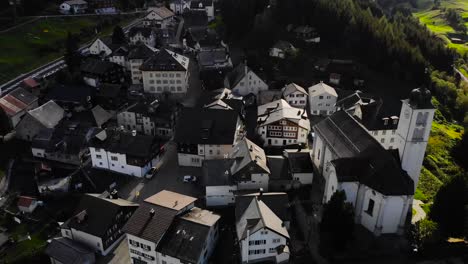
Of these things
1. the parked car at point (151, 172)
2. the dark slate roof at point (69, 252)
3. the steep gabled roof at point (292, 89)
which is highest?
the steep gabled roof at point (292, 89)

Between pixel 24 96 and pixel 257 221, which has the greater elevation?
pixel 257 221

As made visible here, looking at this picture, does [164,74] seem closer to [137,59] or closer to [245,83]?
[137,59]

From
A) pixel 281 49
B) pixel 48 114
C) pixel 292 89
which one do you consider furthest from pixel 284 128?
pixel 48 114

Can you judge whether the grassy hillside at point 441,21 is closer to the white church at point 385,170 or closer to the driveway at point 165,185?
the white church at point 385,170

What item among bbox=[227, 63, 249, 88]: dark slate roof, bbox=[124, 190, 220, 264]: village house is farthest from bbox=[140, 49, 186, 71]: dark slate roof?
bbox=[124, 190, 220, 264]: village house

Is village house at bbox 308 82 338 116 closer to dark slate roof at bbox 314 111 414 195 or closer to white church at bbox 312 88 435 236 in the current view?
dark slate roof at bbox 314 111 414 195

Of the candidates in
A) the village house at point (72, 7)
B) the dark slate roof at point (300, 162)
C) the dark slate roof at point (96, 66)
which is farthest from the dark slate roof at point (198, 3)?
the dark slate roof at point (300, 162)

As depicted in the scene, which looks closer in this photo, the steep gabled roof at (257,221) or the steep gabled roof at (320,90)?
the steep gabled roof at (257,221)

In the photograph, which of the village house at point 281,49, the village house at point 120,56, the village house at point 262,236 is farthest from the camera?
the village house at point 281,49
